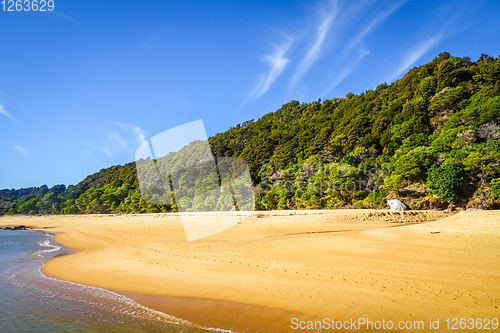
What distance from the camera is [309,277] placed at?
18.9 ft

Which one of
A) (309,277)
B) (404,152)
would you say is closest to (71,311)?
(309,277)

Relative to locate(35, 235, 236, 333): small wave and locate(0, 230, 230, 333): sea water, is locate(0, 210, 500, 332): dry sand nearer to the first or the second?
locate(35, 235, 236, 333): small wave

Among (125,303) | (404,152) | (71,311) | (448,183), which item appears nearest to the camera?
(71,311)

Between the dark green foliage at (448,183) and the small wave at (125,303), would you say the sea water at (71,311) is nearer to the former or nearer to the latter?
the small wave at (125,303)

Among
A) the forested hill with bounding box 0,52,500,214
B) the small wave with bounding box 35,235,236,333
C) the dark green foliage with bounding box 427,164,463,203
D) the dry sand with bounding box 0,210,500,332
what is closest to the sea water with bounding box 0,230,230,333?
the small wave with bounding box 35,235,236,333

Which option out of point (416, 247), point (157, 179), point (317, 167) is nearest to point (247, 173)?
point (317, 167)

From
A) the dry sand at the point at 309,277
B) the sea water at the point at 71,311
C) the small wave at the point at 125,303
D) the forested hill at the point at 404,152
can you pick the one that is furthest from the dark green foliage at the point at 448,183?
the sea water at the point at 71,311

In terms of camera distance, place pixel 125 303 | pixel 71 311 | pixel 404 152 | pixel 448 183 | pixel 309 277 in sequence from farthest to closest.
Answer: pixel 404 152
pixel 448 183
pixel 309 277
pixel 125 303
pixel 71 311

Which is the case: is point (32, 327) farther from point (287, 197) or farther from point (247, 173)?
point (247, 173)

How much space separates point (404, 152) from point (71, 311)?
33319 mm

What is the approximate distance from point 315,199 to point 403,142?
13.6 metres

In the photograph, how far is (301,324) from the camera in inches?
154

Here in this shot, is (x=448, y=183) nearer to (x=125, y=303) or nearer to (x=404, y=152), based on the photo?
(x=404, y=152)

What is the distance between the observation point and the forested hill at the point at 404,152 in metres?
21.7
